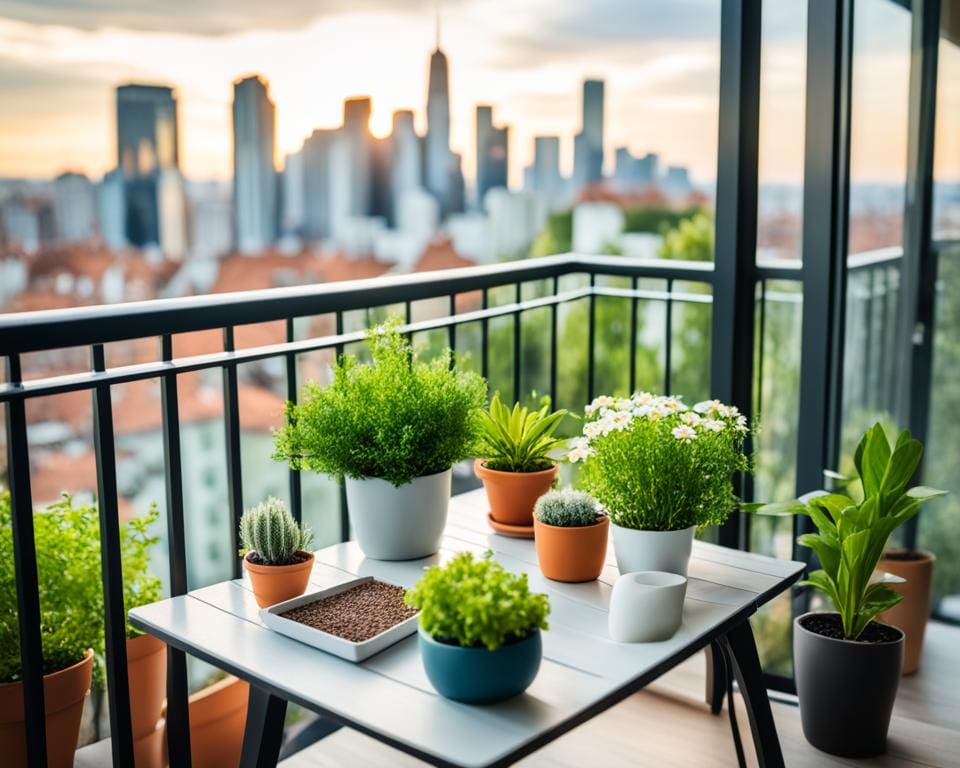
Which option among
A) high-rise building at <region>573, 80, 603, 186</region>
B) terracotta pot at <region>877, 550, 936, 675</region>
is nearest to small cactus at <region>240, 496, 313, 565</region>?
terracotta pot at <region>877, 550, 936, 675</region>

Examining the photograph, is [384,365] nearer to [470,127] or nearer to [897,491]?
[897,491]

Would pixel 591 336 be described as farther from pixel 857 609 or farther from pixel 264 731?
pixel 264 731

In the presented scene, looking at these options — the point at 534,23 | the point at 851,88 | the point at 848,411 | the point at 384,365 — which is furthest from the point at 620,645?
the point at 534,23

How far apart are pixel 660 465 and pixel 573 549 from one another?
0.66ft

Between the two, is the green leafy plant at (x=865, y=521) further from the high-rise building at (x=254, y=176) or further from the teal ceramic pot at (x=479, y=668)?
the high-rise building at (x=254, y=176)

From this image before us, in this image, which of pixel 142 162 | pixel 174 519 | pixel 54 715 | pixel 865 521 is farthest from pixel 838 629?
pixel 142 162

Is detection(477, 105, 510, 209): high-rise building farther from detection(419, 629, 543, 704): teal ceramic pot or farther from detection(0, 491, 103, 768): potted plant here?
detection(419, 629, 543, 704): teal ceramic pot

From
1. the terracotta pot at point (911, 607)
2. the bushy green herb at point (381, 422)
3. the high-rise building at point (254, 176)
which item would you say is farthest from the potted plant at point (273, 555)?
the high-rise building at point (254, 176)

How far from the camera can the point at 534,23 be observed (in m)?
15.8

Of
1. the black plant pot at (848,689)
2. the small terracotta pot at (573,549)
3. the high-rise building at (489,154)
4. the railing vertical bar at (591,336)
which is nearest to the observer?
the small terracotta pot at (573,549)

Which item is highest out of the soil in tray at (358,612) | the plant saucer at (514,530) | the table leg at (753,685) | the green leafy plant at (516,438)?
the green leafy plant at (516,438)

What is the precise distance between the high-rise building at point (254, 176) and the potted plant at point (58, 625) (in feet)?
32.8

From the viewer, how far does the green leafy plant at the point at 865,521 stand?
2104 mm

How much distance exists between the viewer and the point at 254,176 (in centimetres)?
1230
